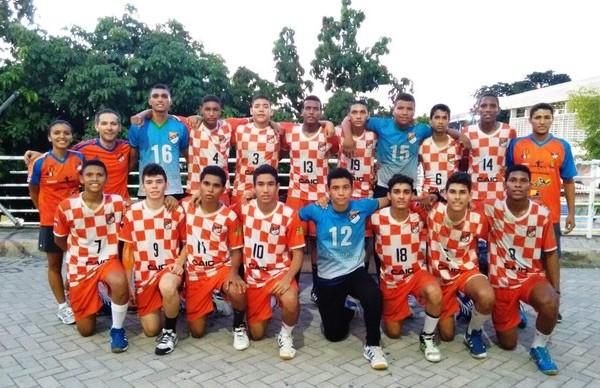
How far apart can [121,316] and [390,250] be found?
2571mm

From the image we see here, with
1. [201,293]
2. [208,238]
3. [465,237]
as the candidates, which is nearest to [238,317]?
[201,293]

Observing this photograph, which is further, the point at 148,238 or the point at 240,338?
the point at 148,238

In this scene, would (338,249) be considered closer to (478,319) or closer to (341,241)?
(341,241)

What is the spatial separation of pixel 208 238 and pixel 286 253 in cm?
76

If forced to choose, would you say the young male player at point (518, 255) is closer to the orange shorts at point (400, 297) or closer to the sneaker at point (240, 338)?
the orange shorts at point (400, 297)

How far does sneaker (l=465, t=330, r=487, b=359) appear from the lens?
4.03 meters

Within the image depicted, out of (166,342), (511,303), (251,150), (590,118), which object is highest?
(590,118)

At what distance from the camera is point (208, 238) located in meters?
4.45

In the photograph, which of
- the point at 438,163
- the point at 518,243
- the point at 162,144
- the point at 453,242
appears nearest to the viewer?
the point at 518,243

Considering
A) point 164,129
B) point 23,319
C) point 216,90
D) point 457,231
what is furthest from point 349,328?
point 216,90

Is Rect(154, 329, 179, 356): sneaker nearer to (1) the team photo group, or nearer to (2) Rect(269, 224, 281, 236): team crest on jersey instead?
(1) the team photo group

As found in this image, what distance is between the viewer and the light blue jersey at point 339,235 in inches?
172

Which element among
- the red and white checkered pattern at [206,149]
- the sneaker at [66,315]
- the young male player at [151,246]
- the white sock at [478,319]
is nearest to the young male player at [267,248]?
the young male player at [151,246]

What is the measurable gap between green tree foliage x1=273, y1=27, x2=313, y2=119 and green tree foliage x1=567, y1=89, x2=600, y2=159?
18807 mm
